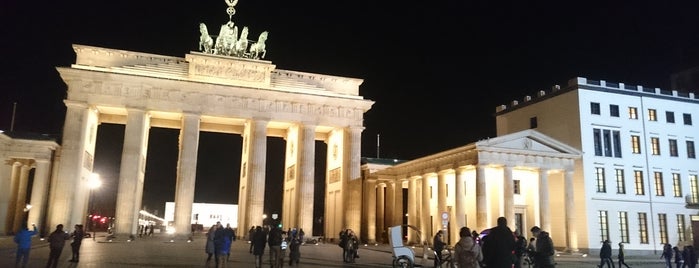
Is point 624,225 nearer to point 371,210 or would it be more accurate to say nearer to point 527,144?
point 527,144

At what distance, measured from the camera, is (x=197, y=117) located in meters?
47.7

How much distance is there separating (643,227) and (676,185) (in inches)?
220

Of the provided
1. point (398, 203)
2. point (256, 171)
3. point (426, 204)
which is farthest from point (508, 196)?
point (256, 171)

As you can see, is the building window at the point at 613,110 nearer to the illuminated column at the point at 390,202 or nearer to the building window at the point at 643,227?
the building window at the point at 643,227

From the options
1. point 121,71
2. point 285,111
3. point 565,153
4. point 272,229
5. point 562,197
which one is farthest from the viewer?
point 285,111

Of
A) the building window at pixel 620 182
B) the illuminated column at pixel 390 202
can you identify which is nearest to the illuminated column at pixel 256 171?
the illuminated column at pixel 390 202

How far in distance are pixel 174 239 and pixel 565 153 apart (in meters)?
32.1

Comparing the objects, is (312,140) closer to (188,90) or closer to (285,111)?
(285,111)

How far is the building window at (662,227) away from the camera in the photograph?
43.8m

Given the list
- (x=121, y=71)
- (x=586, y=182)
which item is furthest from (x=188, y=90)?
(x=586, y=182)

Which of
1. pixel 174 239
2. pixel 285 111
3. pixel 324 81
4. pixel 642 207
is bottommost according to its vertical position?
pixel 174 239

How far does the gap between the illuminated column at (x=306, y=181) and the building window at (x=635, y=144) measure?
2804cm

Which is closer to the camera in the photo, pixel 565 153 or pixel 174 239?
pixel 565 153

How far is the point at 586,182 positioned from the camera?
42.3 metres
